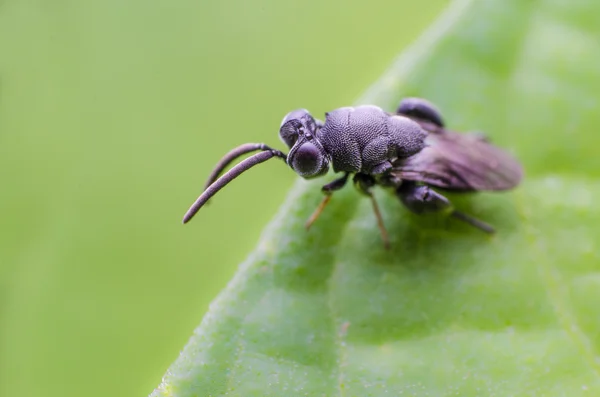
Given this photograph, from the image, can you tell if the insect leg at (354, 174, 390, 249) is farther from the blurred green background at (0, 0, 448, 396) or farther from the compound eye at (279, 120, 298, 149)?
the blurred green background at (0, 0, 448, 396)

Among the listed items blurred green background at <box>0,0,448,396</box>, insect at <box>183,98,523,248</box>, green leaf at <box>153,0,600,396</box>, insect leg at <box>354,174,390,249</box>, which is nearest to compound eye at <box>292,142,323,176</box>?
insect at <box>183,98,523,248</box>

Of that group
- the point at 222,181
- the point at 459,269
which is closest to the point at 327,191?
→ the point at 222,181

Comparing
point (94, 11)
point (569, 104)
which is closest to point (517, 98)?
point (569, 104)

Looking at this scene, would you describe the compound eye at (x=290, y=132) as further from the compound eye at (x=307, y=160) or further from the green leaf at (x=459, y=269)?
the green leaf at (x=459, y=269)

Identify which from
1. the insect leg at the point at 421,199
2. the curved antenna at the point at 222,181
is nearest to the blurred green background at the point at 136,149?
the insect leg at the point at 421,199

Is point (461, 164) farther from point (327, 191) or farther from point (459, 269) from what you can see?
point (327, 191)

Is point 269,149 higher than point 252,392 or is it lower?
higher

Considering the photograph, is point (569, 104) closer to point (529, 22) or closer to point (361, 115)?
point (529, 22)

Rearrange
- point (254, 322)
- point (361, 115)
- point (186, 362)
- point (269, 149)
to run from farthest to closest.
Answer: point (361, 115)
point (269, 149)
point (254, 322)
point (186, 362)
